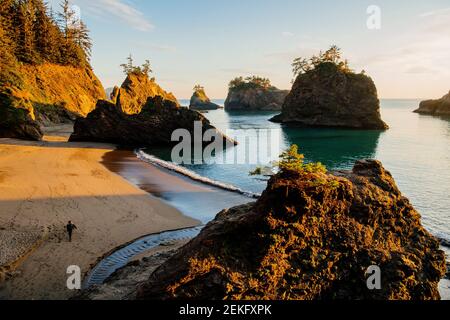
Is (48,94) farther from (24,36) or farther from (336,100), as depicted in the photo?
Answer: (336,100)

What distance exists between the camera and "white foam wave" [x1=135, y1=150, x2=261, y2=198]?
30280 millimetres

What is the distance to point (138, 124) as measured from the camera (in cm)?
5556

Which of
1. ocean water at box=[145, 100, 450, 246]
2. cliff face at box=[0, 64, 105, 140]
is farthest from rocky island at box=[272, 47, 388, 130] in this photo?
cliff face at box=[0, 64, 105, 140]

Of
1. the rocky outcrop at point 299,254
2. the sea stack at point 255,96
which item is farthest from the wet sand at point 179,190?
the sea stack at point 255,96

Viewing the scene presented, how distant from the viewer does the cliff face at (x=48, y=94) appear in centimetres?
4512

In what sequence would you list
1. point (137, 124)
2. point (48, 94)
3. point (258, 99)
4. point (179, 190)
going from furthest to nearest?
point (258, 99)
point (48, 94)
point (137, 124)
point (179, 190)

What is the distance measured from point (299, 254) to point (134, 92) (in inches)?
3574

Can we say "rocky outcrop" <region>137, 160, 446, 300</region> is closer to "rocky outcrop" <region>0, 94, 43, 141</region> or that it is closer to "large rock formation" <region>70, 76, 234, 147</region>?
"rocky outcrop" <region>0, 94, 43, 141</region>

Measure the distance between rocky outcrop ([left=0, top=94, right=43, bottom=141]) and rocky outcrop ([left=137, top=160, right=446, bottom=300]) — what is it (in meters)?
45.0

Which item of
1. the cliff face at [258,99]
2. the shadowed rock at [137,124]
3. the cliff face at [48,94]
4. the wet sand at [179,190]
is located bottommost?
the wet sand at [179,190]

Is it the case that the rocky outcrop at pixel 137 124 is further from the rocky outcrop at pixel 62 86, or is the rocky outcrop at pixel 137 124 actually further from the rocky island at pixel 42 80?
the rocky outcrop at pixel 62 86

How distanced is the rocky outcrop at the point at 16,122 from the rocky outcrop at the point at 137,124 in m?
6.97

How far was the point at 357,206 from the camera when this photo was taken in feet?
34.0

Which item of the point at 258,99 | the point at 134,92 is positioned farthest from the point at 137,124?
the point at 258,99
